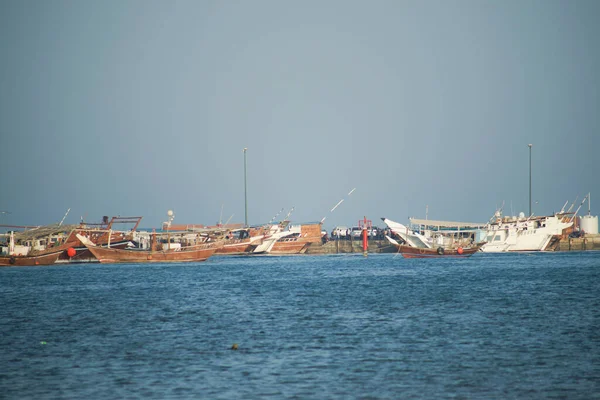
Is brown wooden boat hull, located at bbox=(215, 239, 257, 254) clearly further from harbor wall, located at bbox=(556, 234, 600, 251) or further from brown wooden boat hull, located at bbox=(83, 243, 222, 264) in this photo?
harbor wall, located at bbox=(556, 234, 600, 251)

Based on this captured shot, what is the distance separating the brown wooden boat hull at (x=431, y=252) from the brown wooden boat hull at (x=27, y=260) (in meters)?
43.8

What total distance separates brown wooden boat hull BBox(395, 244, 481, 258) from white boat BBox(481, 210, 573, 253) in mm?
15796

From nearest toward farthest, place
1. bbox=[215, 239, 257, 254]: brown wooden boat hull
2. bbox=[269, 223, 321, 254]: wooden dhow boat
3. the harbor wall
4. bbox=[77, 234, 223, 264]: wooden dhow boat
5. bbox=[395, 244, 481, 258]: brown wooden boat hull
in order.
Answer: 1. bbox=[77, 234, 223, 264]: wooden dhow boat
2. bbox=[395, 244, 481, 258]: brown wooden boat hull
3. bbox=[215, 239, 257, 254]: brown wooden boat hull
4. the harbor wall
5. bbox=[269, 223, 321, 254]: wooden dhow boat

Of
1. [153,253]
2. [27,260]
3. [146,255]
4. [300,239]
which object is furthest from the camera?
[300,239]

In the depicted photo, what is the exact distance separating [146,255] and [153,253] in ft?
2.88

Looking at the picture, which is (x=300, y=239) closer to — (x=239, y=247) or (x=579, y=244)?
(x=239, y=247)

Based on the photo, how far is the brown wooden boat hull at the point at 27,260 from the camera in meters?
90.9

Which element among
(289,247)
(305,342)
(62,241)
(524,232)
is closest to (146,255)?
(62,241)

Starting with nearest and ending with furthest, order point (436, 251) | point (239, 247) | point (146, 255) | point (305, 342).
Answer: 1. point (305, 342)
2. point (146, 255)
3. point (436, 251)
4. point (239, 247)

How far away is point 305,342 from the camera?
96.7ft

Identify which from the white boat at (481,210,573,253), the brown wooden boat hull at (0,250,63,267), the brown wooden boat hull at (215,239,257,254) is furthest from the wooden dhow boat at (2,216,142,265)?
the white boat at (481,210,573,253)

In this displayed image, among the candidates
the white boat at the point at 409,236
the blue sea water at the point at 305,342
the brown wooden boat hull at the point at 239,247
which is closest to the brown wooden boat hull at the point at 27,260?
the blue sea water at the point at 305,342

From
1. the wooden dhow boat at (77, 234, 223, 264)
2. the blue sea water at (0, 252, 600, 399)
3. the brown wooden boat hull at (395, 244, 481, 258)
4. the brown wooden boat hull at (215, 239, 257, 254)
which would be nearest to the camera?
the blue sea water at (0, 252, 600, 399)

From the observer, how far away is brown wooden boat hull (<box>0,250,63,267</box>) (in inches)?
3580
